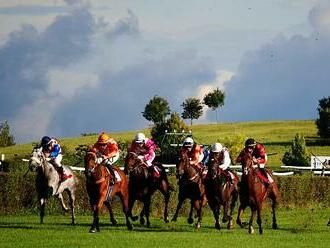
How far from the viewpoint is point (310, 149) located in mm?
95500

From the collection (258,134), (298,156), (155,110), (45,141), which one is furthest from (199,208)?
(155,110)

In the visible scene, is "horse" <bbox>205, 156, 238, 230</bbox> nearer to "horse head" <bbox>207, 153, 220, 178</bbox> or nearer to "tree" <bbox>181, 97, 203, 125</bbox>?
"horse head" <bbox>207, 153, 220, 178</bbox>

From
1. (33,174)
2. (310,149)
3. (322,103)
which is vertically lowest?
(33,174)

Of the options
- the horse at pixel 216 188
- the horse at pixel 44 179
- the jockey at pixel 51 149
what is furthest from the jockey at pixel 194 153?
the jockey at pixel 51 149

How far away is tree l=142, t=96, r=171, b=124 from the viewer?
130 metres

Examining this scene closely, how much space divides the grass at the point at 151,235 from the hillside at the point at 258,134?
199 feet

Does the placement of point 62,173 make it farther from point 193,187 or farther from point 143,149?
point 193,187

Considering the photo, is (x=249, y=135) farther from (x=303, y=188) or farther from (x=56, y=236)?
(x=56, y=236)

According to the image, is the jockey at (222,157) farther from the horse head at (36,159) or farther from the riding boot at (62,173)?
the riding boot at (62,173)

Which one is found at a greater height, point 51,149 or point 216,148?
point 51,149

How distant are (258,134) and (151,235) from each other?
298 feet

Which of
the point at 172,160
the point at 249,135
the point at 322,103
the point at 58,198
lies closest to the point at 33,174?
the point at 58,198

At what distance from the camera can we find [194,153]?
91.8 feet

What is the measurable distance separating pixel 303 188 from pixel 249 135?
70.1m
